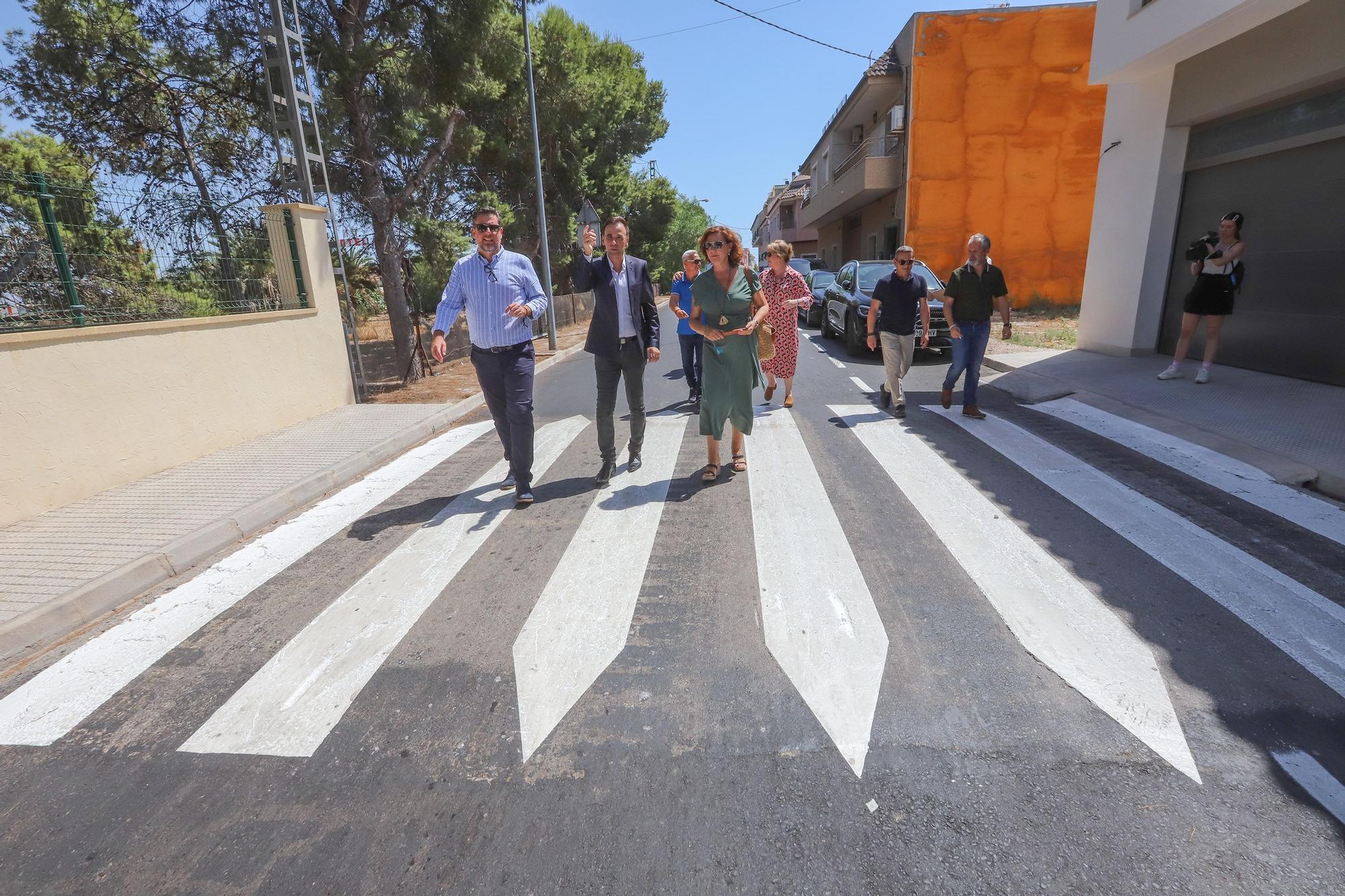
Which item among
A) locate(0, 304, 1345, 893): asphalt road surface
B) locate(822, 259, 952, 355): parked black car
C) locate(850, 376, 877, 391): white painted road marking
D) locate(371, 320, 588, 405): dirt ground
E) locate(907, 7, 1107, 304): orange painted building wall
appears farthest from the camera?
locate(907, 7, 1107, 304): orange painted building wall

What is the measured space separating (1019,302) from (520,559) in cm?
1894

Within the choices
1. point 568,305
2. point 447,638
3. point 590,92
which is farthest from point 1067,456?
point 568,305

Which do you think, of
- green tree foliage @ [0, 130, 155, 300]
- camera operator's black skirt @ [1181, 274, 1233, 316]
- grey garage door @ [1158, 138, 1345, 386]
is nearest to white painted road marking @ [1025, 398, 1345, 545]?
camera operator's black skirt @ [1181, 274, 1233, 316]

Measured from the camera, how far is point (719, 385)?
16.3 ft

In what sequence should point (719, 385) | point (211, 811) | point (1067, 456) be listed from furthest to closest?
1. point (1067, 456)
2. point (719, 385)
3. point (211, 811)

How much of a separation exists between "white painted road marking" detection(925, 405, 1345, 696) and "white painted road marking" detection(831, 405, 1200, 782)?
588 mm

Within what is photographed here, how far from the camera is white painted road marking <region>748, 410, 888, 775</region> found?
2.56 meters

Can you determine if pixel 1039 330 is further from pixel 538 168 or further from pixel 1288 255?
pixel 538 168

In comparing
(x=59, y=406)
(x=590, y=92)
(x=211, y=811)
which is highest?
(x=590, y=92)

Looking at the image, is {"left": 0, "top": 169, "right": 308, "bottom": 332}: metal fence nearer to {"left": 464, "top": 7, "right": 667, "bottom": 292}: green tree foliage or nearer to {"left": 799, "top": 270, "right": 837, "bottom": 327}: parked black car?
{"left": 464, "top": 7, "right": 667, "bottom": 292}: green tree foliage

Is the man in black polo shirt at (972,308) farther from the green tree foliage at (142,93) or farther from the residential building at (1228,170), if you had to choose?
the green tree foliage at (142,93)

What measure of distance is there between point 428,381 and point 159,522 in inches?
277

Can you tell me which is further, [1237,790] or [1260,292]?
[1260,292]

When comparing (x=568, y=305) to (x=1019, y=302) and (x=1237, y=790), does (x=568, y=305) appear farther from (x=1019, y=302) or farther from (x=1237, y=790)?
(x=1237, y=790)
